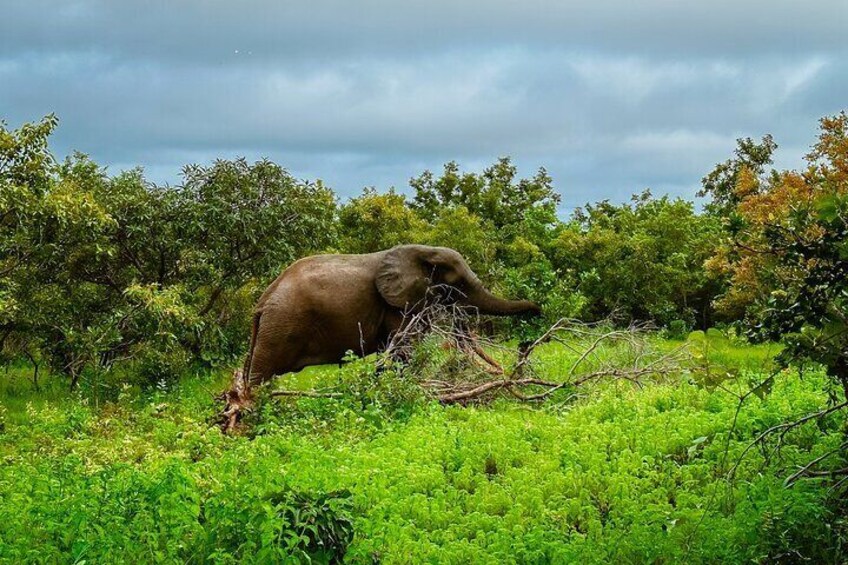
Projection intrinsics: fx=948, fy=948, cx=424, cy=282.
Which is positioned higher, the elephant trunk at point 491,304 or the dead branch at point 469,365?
the elephant trunk at point 491,304

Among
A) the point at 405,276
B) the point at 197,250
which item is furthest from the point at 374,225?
the point at 405,276

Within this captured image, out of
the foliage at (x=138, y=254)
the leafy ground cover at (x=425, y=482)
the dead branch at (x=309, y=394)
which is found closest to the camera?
the leafy ground cover at (x=425, y=482)

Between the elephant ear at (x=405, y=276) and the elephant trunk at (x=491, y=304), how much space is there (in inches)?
28.8

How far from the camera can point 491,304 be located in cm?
1340

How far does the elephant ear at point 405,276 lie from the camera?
12789mm

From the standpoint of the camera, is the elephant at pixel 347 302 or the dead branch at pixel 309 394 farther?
the elephant at pixel 347 302

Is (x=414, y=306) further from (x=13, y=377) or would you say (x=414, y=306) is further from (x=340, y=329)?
(x=13, y=377)

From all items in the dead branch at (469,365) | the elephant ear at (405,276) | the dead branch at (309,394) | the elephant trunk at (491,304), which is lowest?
the dead branch at (309,394)

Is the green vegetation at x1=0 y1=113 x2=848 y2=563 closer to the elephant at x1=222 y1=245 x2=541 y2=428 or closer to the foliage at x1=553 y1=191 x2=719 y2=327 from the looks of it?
the elephant at x1=222 y1=245 x2=541 y2=428

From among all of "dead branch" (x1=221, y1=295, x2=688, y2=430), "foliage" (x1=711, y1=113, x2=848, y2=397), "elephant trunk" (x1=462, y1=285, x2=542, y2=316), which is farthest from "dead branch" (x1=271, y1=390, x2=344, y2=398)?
"foliage" (x1=711, y1=113, x2=848, y2=397)

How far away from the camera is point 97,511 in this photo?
5.77m

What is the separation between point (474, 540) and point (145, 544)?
1997 mm

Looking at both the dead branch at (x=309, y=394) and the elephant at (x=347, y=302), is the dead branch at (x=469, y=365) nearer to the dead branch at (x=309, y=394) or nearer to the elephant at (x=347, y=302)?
the dead branch at (x=309, y=394)

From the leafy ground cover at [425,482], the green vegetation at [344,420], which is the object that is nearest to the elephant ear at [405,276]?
the green vegetation at [344,420]
